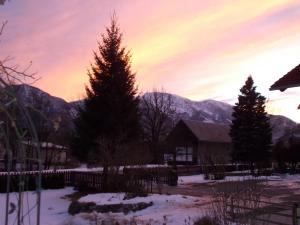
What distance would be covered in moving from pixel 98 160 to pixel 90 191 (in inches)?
95.4

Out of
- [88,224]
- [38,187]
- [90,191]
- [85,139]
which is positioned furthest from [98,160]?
[38,187]

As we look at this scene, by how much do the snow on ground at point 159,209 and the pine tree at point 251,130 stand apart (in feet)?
82.3

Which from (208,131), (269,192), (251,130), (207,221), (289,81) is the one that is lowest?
(207,221)

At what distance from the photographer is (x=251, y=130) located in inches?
1715

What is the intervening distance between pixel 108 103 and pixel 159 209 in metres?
13.7

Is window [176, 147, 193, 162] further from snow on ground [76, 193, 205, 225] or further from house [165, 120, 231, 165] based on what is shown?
snow on ground [76, 193, 205, 225]

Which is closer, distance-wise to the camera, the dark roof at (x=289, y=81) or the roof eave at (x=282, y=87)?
the roof eave at (x=282, y=87)

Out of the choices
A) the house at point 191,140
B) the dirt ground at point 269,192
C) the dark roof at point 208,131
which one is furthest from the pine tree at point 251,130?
the dirt ground at point 269,192

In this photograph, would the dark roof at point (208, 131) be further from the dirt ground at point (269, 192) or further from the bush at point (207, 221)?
the bush at point (207, 221)

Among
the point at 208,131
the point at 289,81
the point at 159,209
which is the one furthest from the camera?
the point at 208,131

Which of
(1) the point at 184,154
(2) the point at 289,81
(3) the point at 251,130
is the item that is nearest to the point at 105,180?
(2) the point at 289,81

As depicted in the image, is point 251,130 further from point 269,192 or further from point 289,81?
point 289,81

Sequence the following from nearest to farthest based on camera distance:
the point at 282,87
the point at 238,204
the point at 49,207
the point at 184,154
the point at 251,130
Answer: the point at 238,204 < the point at 282,87 < the point at 49,207 < the point at 251,130 < the point at 184,154

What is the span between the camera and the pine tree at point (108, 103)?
29703mm
